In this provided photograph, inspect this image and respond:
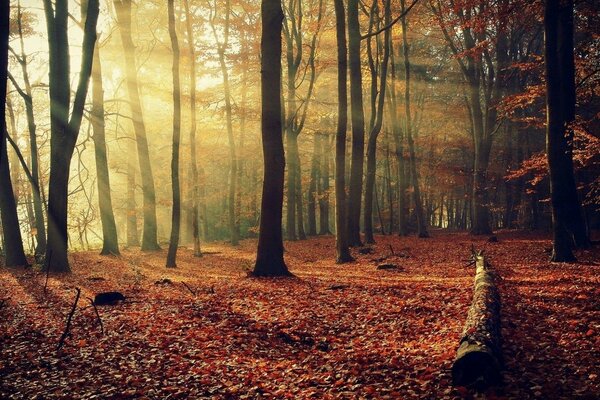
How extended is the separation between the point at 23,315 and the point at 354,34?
14636mm

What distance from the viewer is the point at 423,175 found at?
1363 inches

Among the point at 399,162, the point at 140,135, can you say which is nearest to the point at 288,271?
the point at 140,135

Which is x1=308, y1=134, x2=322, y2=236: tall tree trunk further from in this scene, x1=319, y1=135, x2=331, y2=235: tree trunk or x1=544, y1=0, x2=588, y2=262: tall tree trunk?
x1=544, y1=0, x2=588, y2=262: tall tree trunk

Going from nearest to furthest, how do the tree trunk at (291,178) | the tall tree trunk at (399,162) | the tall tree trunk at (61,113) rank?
→ 1. the tall tree trunk at (61,113)
2. the tree trunk at (291,178)
3. the tall tree trunk at (399,162)

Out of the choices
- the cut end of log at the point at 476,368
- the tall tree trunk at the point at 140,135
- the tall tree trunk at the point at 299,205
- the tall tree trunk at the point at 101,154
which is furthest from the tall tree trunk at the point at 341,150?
the tall tree trunk at the point at 299,205

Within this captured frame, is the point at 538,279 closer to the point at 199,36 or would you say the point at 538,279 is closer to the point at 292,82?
the point at 292,82

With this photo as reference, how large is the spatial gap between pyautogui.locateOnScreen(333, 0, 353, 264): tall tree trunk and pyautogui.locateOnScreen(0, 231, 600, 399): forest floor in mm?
3012

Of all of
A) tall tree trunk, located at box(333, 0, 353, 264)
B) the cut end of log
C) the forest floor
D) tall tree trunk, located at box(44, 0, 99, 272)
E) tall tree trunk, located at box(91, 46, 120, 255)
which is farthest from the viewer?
tall tree trunk, located at box(91, 46, 120, 255)

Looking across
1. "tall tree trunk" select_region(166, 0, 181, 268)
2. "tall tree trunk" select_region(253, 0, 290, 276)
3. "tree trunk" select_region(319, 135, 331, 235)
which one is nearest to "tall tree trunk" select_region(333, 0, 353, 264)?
"tall tree trunk" select_region(253, 0, 290, 276)

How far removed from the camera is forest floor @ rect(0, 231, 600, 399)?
4902 mm

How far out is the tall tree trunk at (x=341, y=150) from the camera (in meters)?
14.4

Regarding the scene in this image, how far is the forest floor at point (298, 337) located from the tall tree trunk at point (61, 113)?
177cm

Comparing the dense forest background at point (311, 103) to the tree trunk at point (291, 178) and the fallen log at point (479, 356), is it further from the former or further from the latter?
the fallen log at point (479, 356)

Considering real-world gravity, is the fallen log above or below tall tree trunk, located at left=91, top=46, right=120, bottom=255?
below
